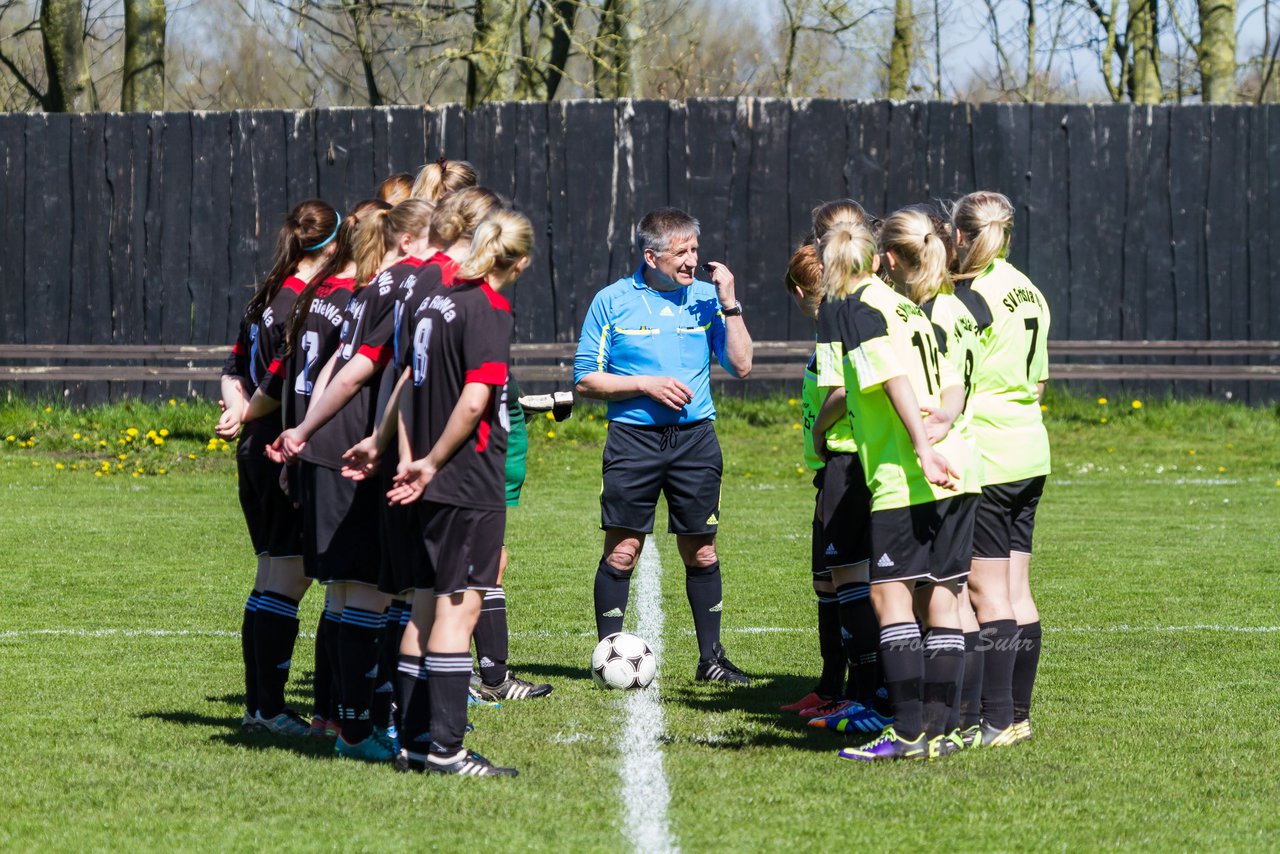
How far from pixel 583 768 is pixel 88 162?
1479 centimetres

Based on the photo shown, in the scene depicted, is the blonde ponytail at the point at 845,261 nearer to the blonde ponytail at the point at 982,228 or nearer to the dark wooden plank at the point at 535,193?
the blonde ponytail at the point at 982,228

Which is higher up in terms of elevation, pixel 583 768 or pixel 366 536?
pixel 366 536

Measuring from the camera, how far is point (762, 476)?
1582cm

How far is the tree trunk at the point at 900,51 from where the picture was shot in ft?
75.1

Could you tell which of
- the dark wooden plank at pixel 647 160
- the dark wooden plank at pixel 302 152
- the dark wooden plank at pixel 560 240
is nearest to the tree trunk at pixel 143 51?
the dark wooden plank at pixel 302 152

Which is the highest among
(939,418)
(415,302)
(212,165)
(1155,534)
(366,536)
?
(212,165)

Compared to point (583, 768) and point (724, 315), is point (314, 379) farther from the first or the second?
point (724, 315)

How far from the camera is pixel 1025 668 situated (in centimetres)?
597

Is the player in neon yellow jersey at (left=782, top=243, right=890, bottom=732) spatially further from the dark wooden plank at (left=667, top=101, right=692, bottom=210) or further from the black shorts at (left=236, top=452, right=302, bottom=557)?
the dark wooden plank at (left=667, top=101, right=692, bottom=210)

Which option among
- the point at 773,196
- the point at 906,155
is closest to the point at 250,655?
the point at 773,196

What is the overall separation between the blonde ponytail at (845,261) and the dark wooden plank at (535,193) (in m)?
12.4

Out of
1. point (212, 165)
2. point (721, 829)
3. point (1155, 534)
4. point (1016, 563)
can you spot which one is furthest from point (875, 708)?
point (212, 165)

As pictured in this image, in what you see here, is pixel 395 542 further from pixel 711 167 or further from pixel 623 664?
pixel 711 167

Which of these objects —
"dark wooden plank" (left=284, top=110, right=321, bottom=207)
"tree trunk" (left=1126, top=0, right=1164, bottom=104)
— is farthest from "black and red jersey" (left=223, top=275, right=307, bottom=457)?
"tree trunk" (left=1126, top=0, right=1164, bottom=104)
